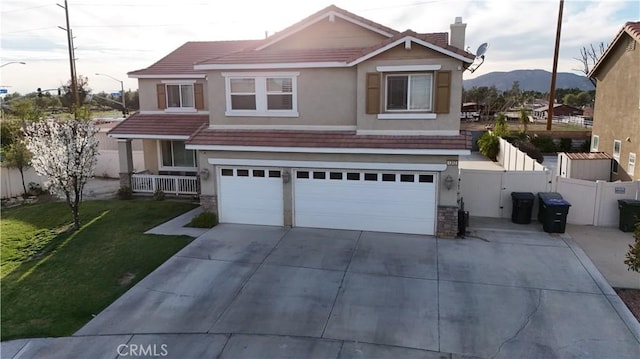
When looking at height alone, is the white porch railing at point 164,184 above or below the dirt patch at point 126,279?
above

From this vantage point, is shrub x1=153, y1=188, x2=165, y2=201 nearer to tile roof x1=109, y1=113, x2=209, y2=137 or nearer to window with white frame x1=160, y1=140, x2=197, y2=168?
window with white frame x1=160, y1=140, x2=197, y2=168

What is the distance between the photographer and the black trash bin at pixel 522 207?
14.3 meters

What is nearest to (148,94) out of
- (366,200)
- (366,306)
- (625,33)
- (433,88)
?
(366,200)

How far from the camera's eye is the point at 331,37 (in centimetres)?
1577

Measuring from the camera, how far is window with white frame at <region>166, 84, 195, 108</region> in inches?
794

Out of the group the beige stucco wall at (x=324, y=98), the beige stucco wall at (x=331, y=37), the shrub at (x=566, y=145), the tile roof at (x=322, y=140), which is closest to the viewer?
the tile roof at (x=322, y=140)

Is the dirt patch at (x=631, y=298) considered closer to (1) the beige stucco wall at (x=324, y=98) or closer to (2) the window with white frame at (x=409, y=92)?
(2) the window with white frame at (x=409, y=92)

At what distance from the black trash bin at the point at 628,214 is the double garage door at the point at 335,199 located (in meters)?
5.94

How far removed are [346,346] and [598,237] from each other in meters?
9.69

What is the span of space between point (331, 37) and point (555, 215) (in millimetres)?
9446

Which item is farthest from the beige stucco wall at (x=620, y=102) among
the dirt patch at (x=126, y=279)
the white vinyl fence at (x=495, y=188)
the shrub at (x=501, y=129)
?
the dirt patch at (x=126, y=279)

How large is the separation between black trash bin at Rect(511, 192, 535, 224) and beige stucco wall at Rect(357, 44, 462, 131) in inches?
131

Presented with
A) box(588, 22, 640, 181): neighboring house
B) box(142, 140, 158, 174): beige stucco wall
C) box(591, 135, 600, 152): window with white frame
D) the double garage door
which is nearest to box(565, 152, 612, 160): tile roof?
box(588, 22, 640, 181): neighboring house

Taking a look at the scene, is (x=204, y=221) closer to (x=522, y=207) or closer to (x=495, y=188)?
(x=495, y=188)
